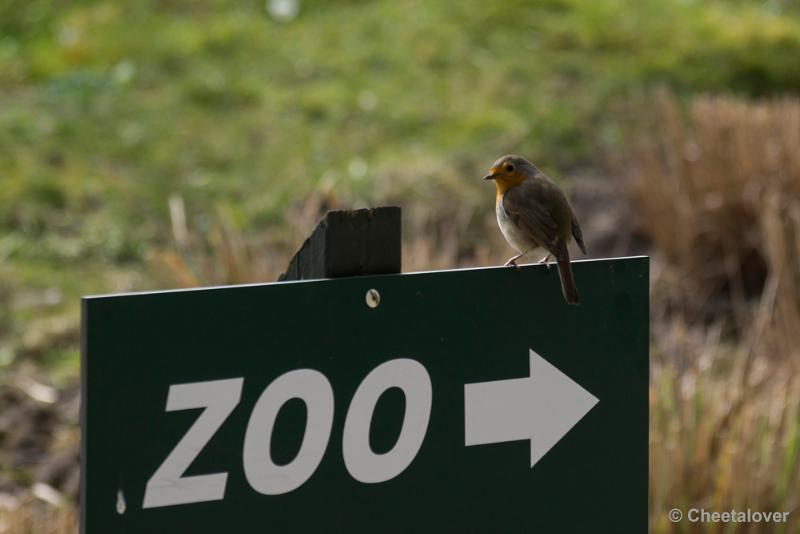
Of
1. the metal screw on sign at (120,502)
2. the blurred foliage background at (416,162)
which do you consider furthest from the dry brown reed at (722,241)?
the metal screw on sign at (120,502)

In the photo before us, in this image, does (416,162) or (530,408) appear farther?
(416,162)

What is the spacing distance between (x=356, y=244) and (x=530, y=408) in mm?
340

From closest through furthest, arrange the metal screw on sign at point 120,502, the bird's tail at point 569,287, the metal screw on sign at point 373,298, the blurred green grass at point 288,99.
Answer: the metal screw on sign at point 120,502 < the metal screw on sign at point 373,298 < the bird's tail at point 569,287 < the blurred green grass at point 288,99

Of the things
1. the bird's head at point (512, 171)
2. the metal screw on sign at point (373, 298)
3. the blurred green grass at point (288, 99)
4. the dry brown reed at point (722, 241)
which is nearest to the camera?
the metal screw on sign at point (373, 298)

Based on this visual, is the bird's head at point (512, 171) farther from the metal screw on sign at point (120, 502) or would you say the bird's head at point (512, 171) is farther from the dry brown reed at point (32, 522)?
the metal screw on sign at point (120, 502)

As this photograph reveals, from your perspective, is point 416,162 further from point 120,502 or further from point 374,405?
point 120,502

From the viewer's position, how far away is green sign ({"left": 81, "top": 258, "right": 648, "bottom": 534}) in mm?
1664

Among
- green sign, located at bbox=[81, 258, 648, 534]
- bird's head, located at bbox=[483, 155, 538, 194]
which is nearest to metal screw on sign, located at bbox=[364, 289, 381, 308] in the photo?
green sign, located at bbox=[81, 258, 648, 534]

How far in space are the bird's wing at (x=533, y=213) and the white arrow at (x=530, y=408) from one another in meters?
1.12

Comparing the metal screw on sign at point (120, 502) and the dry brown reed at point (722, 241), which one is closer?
the metal screw on sign at point (120, 502)

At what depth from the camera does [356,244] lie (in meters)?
1.89

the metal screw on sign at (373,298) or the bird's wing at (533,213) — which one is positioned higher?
the bird's wing at (533,213)

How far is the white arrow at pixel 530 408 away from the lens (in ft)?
6.26

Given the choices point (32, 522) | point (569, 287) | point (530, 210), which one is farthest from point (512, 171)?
point (32, 522)
